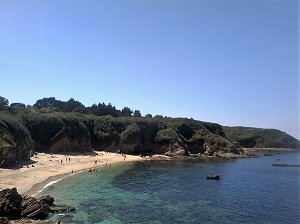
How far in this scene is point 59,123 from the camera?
99.9 meters

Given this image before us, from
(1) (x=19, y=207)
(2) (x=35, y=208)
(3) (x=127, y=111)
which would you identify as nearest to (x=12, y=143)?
(1) (x=19, y=207)

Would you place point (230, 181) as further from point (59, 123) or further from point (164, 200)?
point (59, 123)

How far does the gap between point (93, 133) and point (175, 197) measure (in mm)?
65791


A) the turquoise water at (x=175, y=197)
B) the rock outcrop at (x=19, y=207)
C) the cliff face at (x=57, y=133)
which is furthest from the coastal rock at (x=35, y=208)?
the cliff face at (x=57, y=133)

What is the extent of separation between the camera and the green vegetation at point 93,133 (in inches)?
2889

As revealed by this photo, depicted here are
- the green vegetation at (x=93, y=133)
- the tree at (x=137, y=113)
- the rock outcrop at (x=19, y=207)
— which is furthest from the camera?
the tree at (x=137, y=113)

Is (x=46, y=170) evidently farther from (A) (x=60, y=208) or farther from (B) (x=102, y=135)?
(B) (x=102, y=135)

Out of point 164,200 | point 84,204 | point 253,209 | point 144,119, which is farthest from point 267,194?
point 144,119

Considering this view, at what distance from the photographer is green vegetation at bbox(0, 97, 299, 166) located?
241ft

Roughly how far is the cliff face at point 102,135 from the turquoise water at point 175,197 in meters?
17.8

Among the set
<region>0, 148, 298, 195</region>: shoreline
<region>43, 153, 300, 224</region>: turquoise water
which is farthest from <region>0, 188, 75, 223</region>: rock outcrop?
<region>0, 148, 298, 195</region>: shoreline

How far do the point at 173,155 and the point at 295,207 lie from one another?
68.5 metres

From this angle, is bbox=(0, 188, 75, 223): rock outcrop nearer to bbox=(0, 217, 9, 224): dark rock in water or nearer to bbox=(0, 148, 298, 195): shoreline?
bbox=(0, 217, 9, 224): dark rock in water

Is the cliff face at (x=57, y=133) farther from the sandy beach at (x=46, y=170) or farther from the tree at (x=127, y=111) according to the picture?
the tree at (x=127, y=111)
